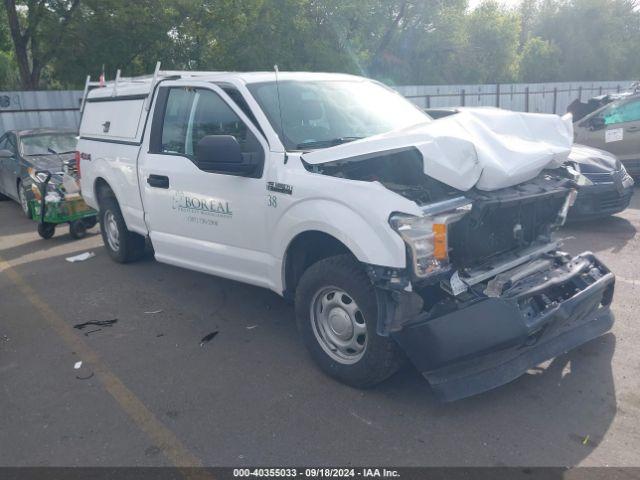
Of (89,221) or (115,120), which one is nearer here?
(115,120)

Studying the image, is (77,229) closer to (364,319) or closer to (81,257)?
(81,257)

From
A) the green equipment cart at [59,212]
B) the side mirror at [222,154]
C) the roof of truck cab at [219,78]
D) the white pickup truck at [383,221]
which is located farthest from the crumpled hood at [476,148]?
the green equipment cart at [59,212]

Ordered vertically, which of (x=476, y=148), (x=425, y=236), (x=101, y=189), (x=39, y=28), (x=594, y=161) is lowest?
(x=594, y=161)

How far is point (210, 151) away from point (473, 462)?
8.71ft

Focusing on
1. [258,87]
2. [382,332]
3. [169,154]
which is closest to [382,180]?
[382,332]

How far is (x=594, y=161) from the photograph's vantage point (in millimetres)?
7867

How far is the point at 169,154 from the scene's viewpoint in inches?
212

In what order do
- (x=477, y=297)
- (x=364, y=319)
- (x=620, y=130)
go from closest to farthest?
1. (x=477, y=297)
2. (x=364, y=319)
3. (x=620, y=130)

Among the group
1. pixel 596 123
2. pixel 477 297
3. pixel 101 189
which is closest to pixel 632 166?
pixel 596 123

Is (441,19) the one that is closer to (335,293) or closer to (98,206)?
(98,206)

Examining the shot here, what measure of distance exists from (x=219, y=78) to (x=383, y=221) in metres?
2.30

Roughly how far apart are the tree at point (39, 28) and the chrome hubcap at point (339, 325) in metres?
17.7

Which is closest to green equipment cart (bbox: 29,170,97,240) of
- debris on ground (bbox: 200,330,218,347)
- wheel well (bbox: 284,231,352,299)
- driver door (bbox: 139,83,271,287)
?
driver door (bbox: 139,83,271,287)

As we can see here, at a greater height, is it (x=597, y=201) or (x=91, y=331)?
(x=597, y=201)
